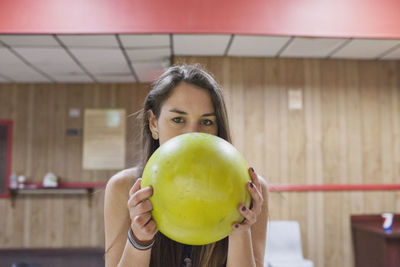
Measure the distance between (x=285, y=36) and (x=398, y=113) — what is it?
1.92 metres

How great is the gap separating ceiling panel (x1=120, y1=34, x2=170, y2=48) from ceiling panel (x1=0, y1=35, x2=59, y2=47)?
70 cm

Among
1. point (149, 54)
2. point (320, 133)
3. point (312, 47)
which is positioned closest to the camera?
point (312, 47)

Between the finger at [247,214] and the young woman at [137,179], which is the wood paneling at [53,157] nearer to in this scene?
the young woman at [137,179]

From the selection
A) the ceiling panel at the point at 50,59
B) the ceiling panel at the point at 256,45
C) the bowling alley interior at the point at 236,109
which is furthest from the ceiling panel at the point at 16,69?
the ceiling panel at the point at 256,45

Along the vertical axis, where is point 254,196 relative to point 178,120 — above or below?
below

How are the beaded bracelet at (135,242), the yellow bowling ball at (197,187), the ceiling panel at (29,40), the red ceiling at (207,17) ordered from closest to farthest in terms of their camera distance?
the yellow bowling ball at (197,187), the beaded bracelet at (135,242), the red ceiling at (207,17), the ceiling panel at (29,40)

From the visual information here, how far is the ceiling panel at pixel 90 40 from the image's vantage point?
3275 mm

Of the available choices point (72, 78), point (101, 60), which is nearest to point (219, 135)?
point (101, 60)

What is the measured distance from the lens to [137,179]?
3.77 ft

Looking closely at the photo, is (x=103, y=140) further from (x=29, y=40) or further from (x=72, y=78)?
(x=29, y=40)

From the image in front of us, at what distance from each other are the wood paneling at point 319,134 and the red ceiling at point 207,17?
30.9 inches

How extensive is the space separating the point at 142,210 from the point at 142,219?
39 mm

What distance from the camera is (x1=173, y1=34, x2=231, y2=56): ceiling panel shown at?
3.35 meters

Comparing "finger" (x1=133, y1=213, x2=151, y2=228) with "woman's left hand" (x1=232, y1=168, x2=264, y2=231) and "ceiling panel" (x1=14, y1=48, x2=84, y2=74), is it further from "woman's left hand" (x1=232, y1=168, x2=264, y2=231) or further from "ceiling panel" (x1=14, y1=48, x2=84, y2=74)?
"ceiling panel" (x1=14, y1=48, x2=84, y2=74)
